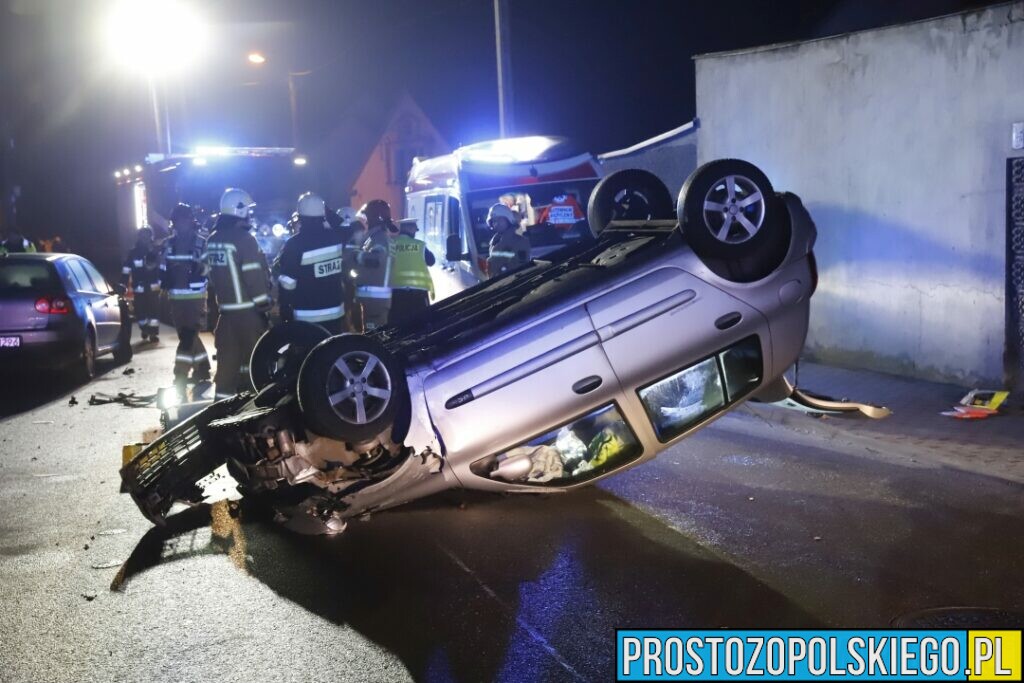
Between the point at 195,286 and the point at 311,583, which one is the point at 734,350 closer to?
the point at 311,583

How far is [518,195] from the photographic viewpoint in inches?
548

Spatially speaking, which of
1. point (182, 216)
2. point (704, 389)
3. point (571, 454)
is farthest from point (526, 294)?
point (182, 216)

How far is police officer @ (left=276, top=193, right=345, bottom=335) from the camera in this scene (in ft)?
30.1

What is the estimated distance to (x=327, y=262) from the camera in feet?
30.4

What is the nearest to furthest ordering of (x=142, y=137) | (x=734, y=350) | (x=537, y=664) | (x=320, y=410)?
(x=537, y=664) → (x=320, y=410) → (x=734, y=350) → (x=142, y=137)

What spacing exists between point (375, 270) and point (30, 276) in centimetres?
430

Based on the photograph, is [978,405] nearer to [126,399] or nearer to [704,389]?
[704,389]

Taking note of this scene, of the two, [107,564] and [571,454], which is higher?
[571,454]

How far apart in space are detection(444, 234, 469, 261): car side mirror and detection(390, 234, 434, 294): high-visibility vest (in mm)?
2140

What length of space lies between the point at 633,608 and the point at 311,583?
1.61 meters

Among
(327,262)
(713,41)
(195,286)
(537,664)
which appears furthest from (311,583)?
(713,41)

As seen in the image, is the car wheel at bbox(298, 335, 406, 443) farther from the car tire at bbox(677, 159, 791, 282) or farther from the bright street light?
the bright street light

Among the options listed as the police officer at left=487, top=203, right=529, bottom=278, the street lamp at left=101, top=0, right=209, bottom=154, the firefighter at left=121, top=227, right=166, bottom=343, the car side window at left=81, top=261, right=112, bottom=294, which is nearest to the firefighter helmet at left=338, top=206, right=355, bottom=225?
the police officer at left=487, top=203, right=529, bottom=278

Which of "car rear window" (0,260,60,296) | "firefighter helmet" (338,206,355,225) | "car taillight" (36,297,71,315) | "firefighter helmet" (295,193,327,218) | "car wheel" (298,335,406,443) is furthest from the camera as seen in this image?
"firefighter helmet" (338,206,355,225)
